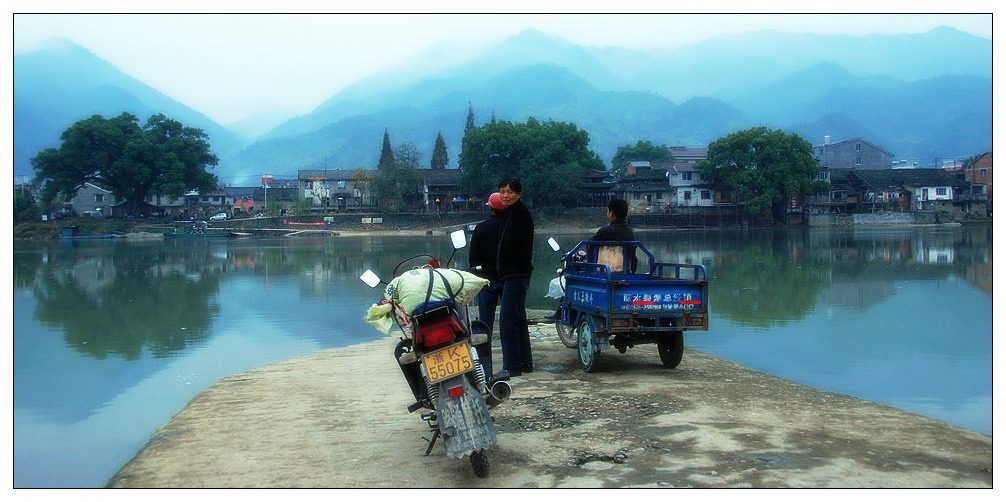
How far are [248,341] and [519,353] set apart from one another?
6.15 meters

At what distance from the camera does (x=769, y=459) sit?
18.2 ft

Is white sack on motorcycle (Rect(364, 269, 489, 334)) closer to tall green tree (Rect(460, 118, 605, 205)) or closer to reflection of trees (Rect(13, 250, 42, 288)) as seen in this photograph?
reflection of trees (Rect(13, 250, 42, 288))

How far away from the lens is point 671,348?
922 centimetres

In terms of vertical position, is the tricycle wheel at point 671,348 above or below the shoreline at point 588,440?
above

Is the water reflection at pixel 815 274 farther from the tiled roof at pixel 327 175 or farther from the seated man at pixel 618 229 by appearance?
the tiled roof at pixel 327 175

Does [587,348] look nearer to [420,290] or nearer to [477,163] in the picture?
[420,290]

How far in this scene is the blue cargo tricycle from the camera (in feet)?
27.8

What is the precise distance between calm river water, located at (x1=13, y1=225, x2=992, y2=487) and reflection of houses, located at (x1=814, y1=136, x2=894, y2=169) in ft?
244

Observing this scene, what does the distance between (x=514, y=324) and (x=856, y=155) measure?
9815 cm

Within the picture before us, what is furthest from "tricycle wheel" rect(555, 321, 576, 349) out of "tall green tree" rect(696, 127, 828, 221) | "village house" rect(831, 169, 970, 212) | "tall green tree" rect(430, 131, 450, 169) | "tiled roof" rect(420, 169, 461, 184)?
"tall green tree" rect(430, 131, 450, 169)

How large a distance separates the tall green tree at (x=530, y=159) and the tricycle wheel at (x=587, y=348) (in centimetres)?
6454

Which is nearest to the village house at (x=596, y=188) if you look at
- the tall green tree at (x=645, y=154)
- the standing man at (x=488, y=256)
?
the tall green tree at (x=645, y=154)

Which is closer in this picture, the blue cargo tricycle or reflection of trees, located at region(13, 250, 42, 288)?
the blue cargo tricycle

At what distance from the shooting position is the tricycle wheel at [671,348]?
9062mm
